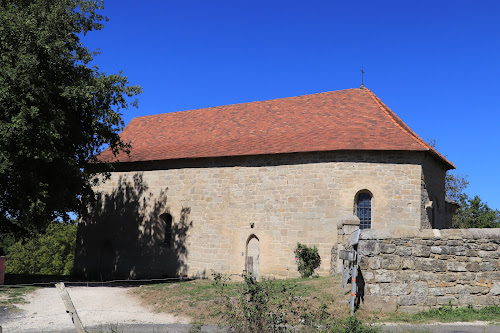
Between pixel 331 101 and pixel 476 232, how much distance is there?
14.0 m

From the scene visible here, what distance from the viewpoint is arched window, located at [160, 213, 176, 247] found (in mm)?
23016

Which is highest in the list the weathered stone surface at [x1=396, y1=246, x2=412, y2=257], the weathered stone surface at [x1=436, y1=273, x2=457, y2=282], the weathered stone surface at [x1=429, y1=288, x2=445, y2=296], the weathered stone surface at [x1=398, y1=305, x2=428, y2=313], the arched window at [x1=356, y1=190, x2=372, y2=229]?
the arched window at [x1=356, y1=190, x2=372, y2=229]

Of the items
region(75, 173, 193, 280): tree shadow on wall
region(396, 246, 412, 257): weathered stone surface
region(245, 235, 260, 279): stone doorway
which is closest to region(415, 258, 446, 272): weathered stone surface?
region(396, 246, 412, 257): weathered stone surface

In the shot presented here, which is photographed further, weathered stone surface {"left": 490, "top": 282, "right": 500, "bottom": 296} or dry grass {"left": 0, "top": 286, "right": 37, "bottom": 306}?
dry grass {"left": 0, "top": 286, "right": 37, "bottom": 306}

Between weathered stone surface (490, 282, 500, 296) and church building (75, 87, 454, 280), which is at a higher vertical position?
church building (75, 87, 454, 280)

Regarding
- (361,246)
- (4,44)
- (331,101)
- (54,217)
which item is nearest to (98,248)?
(54,217)

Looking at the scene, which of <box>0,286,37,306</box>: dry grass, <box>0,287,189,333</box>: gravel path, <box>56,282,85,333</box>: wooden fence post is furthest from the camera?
<box>0,286,37,306</box>: dry grass

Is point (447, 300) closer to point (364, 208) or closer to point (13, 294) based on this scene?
point (364, 208)

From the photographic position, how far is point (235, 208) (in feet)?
69.5

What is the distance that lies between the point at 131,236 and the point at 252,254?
7.11m

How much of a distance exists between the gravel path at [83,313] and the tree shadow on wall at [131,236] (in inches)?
250

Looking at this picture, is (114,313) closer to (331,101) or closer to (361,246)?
(361,246)

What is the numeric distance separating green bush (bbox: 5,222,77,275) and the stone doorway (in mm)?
36329

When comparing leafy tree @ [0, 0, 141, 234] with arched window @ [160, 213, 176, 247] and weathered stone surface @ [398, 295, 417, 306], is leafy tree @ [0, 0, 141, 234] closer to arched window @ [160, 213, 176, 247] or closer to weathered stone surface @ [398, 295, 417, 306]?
arched window @ [160, 213, 176, 247]
